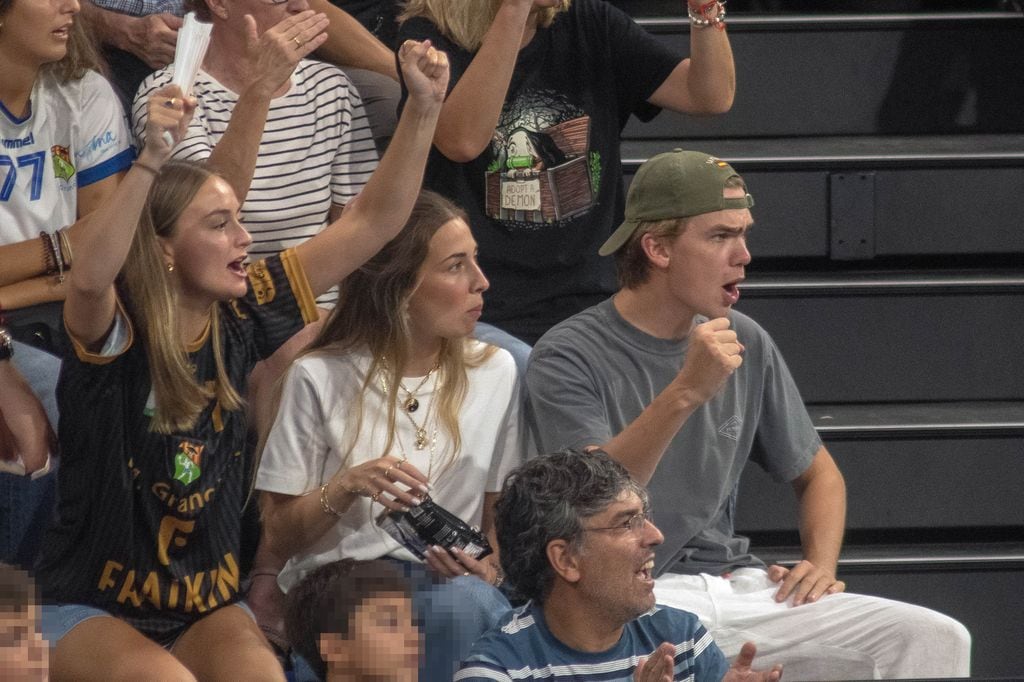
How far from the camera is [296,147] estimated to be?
276 centimetres

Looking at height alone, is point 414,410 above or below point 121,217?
below

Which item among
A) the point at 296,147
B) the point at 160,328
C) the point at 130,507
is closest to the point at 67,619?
the point at 130,507

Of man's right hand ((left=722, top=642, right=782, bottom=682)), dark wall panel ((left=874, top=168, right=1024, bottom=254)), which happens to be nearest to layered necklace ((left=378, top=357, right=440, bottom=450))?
man's right hand ((left=722, top=642, right=782, bottom=682))

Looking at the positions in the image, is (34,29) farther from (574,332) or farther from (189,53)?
(574,332)

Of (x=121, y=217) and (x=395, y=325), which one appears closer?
(x=121, y=217)

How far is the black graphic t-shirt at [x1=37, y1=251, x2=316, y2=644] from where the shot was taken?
2207 mm

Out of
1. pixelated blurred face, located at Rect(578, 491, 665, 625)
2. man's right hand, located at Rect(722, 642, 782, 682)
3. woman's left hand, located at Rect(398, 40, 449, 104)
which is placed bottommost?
man's right hand, located at Rect(722, 642, 782, 682)

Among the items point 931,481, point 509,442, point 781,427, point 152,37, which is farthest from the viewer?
point 931,481

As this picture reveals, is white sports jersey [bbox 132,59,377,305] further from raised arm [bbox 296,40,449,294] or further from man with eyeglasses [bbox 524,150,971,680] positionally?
man with eyeglasses [bbox 524,150,971,680]

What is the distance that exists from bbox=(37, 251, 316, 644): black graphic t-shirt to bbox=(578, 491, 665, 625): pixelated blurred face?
551 millimetres

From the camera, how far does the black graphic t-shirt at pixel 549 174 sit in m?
2.84

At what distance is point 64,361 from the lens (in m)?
2.27

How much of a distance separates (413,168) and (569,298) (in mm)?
575

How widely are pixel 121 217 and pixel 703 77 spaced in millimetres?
1197
